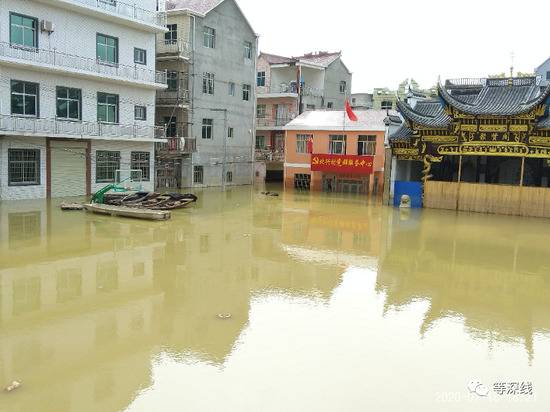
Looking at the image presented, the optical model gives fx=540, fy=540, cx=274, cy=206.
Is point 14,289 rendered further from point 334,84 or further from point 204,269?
point 334,84

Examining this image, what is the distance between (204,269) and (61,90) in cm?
1588

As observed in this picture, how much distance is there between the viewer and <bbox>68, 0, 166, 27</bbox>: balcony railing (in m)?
25.4

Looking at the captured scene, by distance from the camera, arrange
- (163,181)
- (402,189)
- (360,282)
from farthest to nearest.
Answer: (163,181) → (402,189) → (360,282)

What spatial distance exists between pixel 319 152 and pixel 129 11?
14.6 meters

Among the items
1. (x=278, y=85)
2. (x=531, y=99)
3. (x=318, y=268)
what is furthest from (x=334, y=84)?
(x=318, y=268)

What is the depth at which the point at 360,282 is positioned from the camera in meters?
12.2

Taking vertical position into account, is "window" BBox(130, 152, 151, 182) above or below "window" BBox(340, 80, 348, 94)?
below

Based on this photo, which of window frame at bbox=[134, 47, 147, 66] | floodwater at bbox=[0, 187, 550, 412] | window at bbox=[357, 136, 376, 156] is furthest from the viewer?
window at bbox=[357, 136, 376, 156]

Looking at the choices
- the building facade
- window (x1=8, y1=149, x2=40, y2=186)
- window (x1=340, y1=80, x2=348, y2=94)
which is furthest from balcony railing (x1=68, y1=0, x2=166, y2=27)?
window (x1=340, y1=80, x2=348, y2=94)

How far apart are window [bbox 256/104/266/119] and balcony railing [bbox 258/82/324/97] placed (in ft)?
3.16

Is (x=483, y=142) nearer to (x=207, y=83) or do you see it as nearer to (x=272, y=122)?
(x=207, y=83)

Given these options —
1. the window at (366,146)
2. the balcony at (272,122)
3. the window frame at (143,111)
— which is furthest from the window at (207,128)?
the window at (366,146)

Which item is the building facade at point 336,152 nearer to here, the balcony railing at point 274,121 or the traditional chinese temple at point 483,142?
the balcony railing at point 274,121

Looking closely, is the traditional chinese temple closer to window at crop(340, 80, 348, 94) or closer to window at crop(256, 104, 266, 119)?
window at crop(256, 104, 266, 119)
